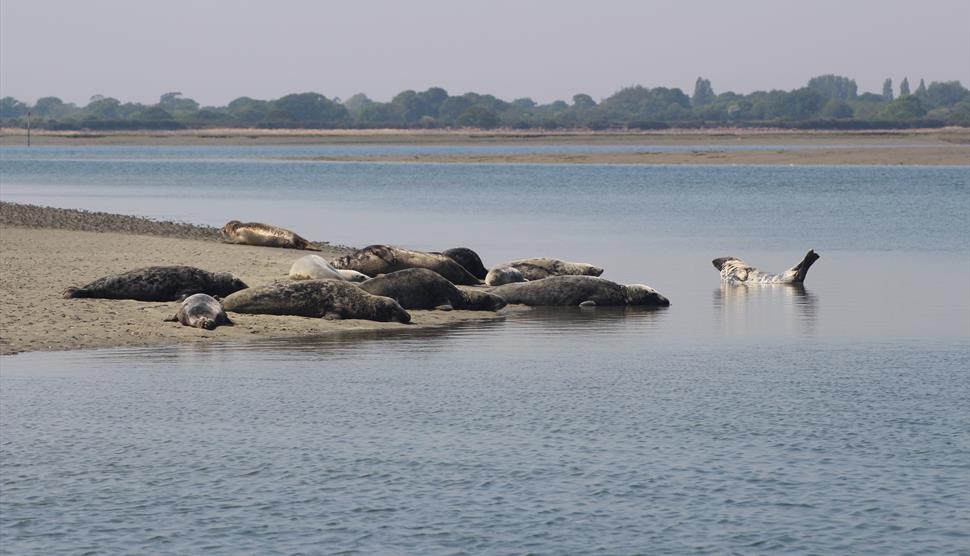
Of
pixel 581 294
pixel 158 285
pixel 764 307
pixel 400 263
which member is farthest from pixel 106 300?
pixel 764 307

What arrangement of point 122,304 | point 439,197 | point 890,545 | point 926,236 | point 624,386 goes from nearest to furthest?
1. point 890,545
2. point 624,386
3. point 122,304
4. point 926,236
5. point 439,197

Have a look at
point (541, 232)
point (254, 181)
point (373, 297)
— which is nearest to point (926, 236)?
point (541, 232)

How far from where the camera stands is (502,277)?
86.3 feet

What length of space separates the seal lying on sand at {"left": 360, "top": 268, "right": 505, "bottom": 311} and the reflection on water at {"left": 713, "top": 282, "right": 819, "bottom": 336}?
427 centimetres

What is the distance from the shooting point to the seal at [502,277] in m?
26.3

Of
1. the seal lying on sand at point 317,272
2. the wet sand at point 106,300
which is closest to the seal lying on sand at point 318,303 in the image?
the wet sand at point 106,300

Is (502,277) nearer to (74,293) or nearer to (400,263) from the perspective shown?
(400,263)

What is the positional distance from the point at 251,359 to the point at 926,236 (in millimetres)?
29257

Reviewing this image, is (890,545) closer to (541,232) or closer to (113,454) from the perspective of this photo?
(113,454)

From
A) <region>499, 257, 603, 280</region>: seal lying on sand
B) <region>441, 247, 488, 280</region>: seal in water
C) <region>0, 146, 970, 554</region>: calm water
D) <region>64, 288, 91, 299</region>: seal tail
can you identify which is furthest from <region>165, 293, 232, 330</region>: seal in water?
<region>499, 257, 603, 280</region>: seal lying on sand

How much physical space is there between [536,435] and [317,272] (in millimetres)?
11566

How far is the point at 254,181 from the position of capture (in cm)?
8844

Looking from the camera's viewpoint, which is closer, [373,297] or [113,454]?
[113,454]

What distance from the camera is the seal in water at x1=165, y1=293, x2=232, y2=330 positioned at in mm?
20156
